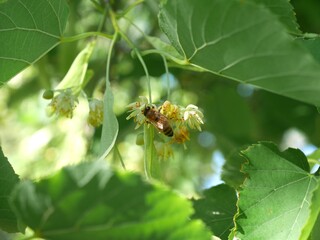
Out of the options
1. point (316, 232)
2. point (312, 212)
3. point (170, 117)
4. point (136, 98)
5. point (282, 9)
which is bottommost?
point (136, 98)

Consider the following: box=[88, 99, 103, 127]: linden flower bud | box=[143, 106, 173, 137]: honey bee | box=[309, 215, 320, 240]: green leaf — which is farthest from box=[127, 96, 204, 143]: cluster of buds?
box=[309, 215, 320, 240]: green leaf

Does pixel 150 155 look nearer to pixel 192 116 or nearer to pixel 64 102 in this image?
pixel 192 116

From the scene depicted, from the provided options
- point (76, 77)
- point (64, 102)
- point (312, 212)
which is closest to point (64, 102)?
point (64, 102)

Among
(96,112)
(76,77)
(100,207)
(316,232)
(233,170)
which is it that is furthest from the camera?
(233,170)

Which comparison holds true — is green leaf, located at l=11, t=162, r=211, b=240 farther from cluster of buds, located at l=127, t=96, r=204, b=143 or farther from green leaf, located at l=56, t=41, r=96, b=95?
green leaf, located at l=56, t=41, r=96, b=95

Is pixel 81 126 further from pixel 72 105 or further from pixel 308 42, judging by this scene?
pixel 308 42

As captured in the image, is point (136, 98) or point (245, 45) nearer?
point (245, 45)

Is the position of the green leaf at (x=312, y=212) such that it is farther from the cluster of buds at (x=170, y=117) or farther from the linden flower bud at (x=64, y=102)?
the linden flower bud at (x=64, y=102)

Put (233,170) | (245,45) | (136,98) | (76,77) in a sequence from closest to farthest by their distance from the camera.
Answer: (245,45) → (76,77) → (233,170) → (136,98)

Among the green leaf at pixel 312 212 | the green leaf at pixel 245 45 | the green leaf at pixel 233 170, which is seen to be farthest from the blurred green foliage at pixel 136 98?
the green leaf at pixel 312 212
